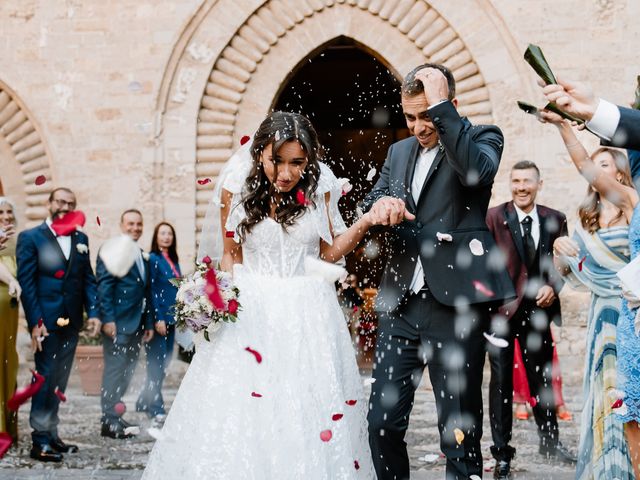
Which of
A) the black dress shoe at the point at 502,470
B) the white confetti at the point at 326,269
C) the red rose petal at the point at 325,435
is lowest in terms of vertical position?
the black dress shoe at the point at 502,470

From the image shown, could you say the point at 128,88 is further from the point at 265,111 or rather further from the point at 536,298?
the point at 536,298

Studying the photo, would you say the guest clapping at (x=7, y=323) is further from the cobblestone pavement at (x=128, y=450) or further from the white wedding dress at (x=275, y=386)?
the white wedding dress at (x=275, y=386)

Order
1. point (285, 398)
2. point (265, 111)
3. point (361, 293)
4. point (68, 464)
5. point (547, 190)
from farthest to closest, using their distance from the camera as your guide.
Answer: point (361, 293)
point (265, 111)
point (547, 190)
point (68, 464)
point (285, 398)

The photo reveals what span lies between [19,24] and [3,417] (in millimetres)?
5775

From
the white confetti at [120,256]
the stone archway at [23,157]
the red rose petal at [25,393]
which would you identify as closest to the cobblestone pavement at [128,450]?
the red rose petal at [25,393]

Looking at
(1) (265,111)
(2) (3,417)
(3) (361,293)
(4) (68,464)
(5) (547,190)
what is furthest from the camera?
(3) (361,293)

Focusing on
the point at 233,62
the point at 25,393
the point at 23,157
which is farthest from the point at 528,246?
the point at 23,157

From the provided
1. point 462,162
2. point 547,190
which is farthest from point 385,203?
point 547,190

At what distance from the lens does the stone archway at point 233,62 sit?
10414 mm

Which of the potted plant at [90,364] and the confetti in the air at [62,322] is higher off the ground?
the confetti in the air at [62,322]

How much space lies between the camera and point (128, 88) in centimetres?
1053

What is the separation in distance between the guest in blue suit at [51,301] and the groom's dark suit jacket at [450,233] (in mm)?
3299

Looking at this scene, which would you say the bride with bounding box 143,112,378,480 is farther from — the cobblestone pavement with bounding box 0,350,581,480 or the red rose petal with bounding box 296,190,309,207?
the cobblestone pavement with bounding box 0,350,581,480

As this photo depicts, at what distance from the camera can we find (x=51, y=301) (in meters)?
6.61
